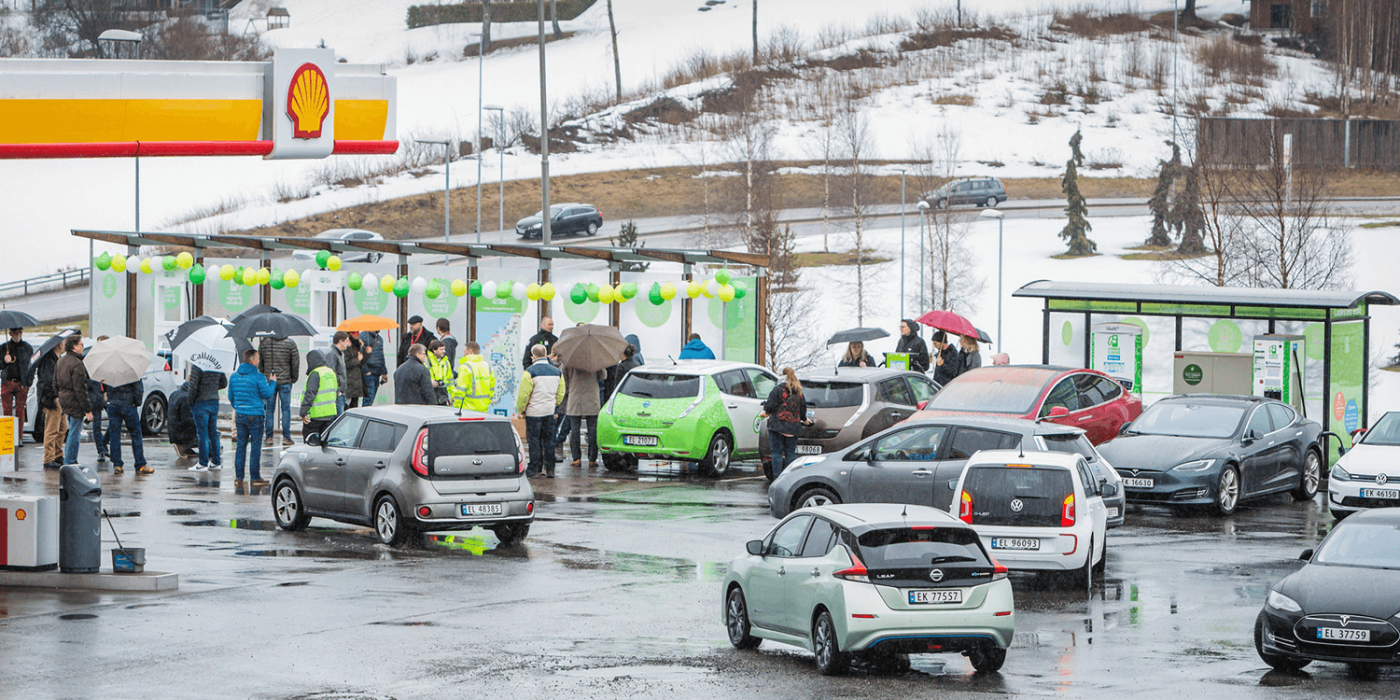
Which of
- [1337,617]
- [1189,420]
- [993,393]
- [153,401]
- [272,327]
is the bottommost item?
[1337,617]

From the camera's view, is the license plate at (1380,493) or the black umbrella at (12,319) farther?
the black umbrella at (12,319)

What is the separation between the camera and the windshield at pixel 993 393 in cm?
2027

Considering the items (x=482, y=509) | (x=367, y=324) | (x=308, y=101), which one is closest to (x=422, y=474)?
(x=482, y=509)

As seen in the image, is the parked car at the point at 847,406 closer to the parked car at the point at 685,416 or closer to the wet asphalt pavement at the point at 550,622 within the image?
the parked car at the point at 685,416

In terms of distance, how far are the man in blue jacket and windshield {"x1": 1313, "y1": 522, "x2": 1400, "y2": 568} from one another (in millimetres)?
13601

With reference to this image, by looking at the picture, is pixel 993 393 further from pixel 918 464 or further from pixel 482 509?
pixel 482 509

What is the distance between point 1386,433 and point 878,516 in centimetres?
1149

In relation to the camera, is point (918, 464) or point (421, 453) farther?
point (918, 464)

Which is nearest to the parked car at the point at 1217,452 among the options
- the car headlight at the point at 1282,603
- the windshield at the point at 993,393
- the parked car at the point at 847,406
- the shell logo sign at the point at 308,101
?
the windshield at the point at 993,393

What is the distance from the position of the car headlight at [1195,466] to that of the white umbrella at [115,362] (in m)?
13.7

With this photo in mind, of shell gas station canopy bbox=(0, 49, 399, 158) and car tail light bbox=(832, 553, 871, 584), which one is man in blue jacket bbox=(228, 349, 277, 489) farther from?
car tail light bbox=(832, 553, 871, 584)

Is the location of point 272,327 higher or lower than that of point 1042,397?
higher

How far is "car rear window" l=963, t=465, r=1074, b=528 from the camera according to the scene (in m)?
13.5

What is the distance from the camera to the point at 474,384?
21703 mm
